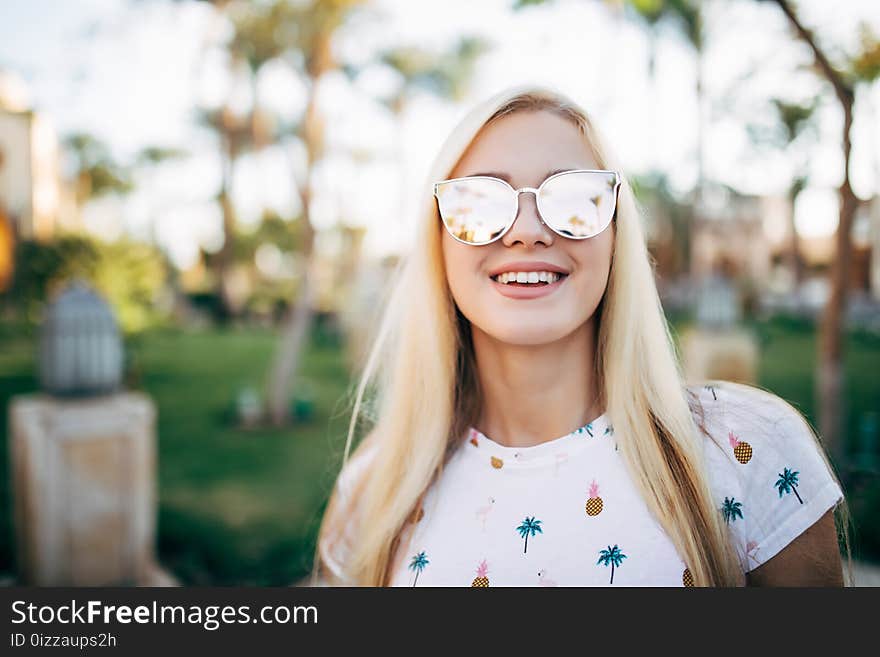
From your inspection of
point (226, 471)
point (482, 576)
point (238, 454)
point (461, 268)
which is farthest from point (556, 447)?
point (238, 454)

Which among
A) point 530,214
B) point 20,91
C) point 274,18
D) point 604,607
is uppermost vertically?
point 274,18

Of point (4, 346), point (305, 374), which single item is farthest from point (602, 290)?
point (4, 346)

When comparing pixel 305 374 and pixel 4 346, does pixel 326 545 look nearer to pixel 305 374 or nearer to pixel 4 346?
pixel 305 374

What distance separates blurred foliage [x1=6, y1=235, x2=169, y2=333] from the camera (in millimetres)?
7793

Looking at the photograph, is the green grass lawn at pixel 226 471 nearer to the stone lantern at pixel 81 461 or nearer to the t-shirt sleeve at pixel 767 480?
the stone lantern at pixel 81 461

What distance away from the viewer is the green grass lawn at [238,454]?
4.33m

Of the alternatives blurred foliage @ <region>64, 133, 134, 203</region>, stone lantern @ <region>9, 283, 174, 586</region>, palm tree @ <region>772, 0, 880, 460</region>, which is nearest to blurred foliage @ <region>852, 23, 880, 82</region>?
palm tree @ <region>772, 0, 880, 460</region>

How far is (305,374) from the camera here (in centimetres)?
1062

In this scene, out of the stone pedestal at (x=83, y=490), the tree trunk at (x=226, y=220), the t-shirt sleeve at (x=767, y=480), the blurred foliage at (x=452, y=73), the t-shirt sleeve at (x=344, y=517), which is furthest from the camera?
the tree trunk at (x=226, y=220)

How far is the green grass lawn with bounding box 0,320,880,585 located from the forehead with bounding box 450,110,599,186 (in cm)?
84

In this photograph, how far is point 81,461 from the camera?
3621 mm

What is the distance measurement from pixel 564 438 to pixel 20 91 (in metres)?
6.05

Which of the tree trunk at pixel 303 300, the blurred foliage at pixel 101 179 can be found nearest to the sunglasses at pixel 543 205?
the tree trunk at pixel 303 300

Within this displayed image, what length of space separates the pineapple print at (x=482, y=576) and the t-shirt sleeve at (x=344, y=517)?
390 millimetres
